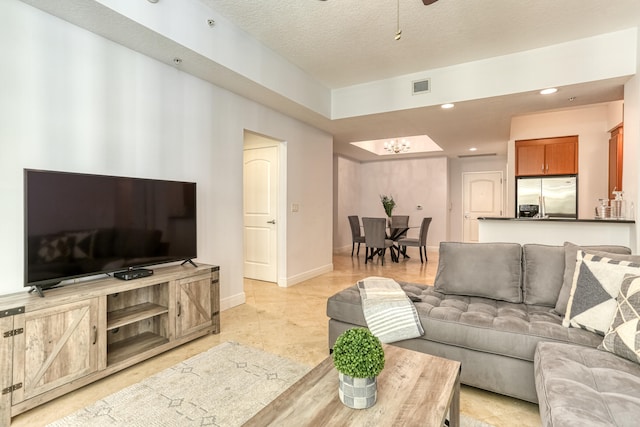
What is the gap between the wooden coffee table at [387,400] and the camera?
115cm

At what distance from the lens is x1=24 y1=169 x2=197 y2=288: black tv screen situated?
206 centimetres

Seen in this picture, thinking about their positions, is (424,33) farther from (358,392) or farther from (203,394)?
(203,394)

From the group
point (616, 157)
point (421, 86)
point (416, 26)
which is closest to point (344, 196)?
point (421, 86)

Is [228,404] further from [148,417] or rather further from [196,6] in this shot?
[196,6]

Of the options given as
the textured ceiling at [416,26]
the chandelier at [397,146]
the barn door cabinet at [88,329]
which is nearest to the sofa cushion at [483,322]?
the barn door cabinet at [88,329]

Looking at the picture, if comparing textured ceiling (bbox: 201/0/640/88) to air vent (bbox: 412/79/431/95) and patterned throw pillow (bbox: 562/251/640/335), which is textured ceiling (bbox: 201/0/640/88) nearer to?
air vent (bbox: 412/79/431/95)

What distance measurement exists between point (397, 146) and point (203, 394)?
260 inches

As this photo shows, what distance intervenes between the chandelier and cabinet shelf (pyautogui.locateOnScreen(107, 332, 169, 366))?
6.26 metres

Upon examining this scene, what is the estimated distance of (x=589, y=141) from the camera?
18.1 feet

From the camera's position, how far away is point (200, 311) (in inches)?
114

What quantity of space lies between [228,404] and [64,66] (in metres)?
2.66

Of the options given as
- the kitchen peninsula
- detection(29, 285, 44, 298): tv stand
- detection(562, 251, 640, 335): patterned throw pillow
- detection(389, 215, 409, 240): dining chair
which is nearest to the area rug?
detection(29, 285, 44, 298): tv stand

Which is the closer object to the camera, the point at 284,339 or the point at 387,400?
the point at 387,400

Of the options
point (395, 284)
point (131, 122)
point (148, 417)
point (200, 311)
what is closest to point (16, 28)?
point (131, 122)
